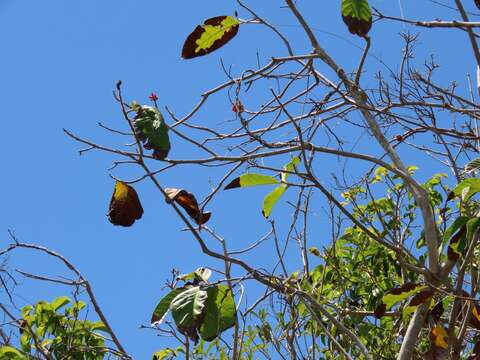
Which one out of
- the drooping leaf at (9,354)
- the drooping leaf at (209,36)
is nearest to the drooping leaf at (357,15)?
the drooping leaf at (209,36)

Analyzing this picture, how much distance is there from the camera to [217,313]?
76.2 inches

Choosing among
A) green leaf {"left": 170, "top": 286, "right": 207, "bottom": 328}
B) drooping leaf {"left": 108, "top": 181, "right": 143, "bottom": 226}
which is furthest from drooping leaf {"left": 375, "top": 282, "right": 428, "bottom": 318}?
drooping leaf {"left": 108, "top": 181, "right": 143, "bottom": 226}

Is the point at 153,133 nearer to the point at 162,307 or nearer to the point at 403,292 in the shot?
the point at 162,307

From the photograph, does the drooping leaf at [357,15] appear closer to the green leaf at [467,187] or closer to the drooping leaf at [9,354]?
the green leaf at [467,187]

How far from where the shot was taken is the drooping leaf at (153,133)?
187 cm

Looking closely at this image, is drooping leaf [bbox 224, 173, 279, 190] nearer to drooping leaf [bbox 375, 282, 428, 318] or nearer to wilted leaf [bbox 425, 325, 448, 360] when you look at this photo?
drooping leaf [bbox 375, 282, 428, 318]

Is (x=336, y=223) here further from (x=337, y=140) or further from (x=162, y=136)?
(x=162, y=136)

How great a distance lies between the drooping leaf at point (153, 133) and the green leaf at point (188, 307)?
0.34 metres

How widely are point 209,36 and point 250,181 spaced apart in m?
0.45

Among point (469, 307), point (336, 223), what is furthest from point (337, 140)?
point (469, 307)

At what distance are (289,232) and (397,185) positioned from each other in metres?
0.88

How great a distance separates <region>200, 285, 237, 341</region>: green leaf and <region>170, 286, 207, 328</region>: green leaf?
0.02 m

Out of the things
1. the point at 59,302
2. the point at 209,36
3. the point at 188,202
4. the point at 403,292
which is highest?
the point at 209,36

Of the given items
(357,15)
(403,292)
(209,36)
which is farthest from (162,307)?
(357,15)
